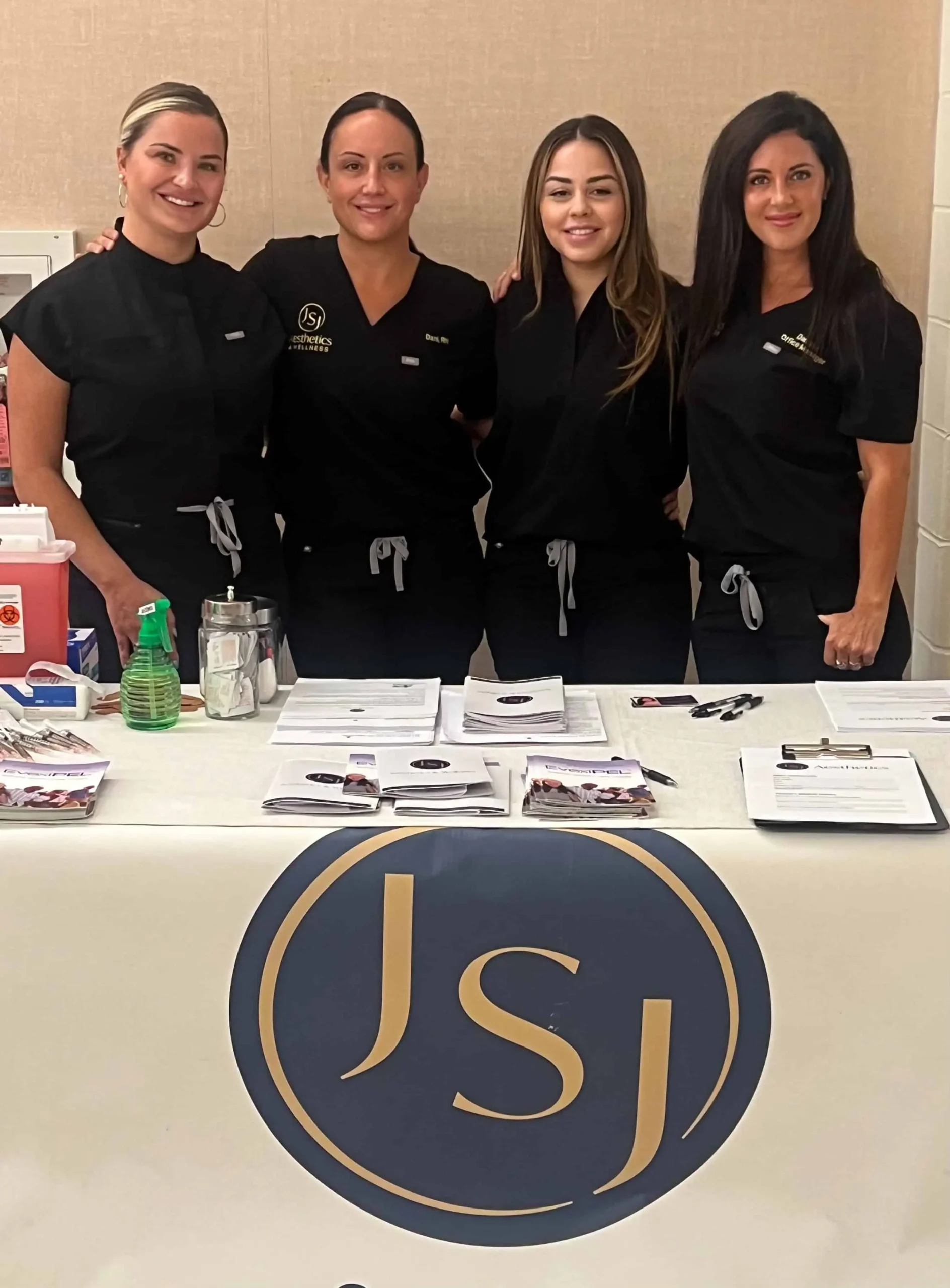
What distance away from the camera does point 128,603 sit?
2441mm

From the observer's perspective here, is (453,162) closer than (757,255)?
No

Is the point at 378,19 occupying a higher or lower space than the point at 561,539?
higher

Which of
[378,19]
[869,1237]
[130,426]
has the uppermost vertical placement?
[378,19]

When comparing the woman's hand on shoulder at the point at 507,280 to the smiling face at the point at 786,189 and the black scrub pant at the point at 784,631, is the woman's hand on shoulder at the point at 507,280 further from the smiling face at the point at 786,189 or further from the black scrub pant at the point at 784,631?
the black scrub pant at the point at 784,631

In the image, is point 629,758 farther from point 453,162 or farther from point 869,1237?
point 453,162

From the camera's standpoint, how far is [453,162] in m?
3.02

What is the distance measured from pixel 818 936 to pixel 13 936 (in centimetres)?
91

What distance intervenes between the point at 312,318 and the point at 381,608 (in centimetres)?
59

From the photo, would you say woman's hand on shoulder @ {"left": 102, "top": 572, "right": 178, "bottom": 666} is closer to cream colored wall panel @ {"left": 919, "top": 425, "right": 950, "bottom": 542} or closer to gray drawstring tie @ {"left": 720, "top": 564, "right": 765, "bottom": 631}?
gray drawstring tie @ {"left": 720, "top": 564, "right": 765, "bottom": 631}

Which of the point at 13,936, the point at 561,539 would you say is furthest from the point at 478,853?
the point at 561,539

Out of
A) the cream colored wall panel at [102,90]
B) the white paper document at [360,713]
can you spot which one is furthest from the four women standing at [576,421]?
the white paper document at [360,713]

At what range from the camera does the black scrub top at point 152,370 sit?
2.42m

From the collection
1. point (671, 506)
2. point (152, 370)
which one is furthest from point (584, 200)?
point (152, 370)

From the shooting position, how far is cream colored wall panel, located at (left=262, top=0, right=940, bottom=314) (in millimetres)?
2943
